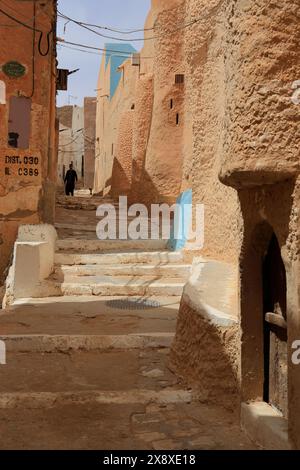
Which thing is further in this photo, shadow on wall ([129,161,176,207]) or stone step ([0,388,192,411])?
shadow on wall ([129,161,176,207])

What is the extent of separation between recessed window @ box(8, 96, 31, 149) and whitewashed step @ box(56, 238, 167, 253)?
1.91 m

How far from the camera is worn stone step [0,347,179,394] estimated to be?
4160mm

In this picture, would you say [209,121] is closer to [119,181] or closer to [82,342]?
[82,342]

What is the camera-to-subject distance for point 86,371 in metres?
4.59

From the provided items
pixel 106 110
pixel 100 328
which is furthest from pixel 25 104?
pixel 106 110

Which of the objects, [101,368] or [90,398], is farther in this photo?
[101,368]

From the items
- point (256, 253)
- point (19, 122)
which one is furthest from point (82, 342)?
point (19, 122)

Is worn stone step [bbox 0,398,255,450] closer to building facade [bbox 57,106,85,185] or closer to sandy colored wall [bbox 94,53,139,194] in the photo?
sandy colored wall [bbox 94,53,139,194]

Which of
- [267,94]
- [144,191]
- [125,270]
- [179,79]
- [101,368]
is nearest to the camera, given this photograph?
[267,94]

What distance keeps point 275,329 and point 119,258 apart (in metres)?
5.35

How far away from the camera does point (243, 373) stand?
3.47m

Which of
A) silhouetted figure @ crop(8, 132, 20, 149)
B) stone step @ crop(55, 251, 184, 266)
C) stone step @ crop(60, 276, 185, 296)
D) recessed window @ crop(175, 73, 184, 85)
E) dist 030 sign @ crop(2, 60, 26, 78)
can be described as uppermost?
recessed window @ crop(175, 73, 184, 85)

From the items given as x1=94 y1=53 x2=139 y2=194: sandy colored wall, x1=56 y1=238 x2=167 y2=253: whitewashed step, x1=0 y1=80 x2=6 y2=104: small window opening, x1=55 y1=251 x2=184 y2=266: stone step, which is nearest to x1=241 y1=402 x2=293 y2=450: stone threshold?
x1=55 y1=251 x2=184 y2=266: stone step

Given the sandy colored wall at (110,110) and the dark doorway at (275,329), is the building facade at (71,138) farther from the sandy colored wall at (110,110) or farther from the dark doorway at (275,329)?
the dark doorway at (275,329)
